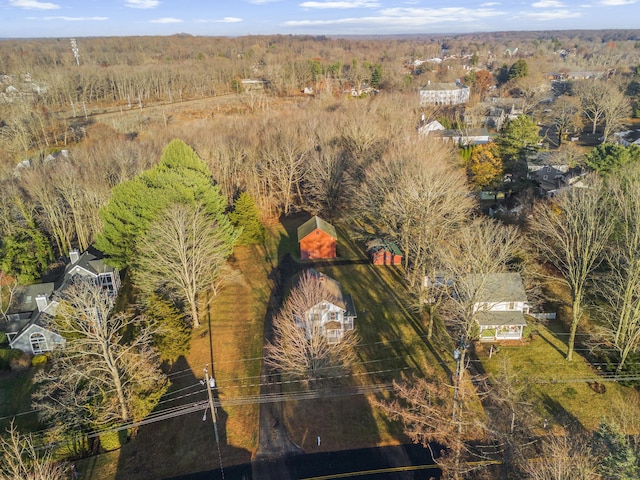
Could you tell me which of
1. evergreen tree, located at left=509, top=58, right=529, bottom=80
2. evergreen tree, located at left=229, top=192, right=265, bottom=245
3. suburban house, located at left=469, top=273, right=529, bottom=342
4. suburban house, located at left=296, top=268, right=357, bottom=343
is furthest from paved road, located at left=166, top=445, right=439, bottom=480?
evergreen tree, located at left=509, top=58, right=529, bottom=80

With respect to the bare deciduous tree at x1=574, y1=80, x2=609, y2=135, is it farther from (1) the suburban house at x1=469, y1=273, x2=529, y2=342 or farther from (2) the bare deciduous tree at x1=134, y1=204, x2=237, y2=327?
(2) the bare deciduous tree at x1=134, y1=204, x2=237, y2=327

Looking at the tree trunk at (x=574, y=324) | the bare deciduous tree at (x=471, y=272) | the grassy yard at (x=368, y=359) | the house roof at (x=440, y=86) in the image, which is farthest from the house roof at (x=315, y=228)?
the house roof at (x=440, y=86)

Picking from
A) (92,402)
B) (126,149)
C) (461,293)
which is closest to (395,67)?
(126,149)

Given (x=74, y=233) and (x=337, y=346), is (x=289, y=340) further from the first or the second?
(x=74, y=233)

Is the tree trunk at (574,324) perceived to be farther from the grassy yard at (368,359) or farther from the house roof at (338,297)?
Answer: the house roof at (338,297)

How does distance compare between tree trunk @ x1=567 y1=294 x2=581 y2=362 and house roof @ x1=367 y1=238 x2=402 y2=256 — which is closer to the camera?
tree trunk @ x1=567 y1=294 x2=581 y2=362
